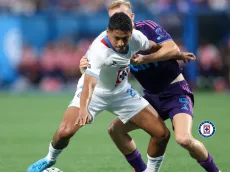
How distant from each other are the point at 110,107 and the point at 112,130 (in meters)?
0.38

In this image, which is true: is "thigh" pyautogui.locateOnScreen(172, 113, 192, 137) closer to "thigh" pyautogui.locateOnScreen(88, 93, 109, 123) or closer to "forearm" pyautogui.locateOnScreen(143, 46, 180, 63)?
"forearm" pyautogui.locateOnScreen(143, 46, 180, 63)

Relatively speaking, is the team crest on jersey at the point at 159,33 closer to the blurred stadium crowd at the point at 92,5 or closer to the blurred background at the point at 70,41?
the blurred background at the point at 70,41

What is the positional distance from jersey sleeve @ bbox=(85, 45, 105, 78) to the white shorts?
0.58m

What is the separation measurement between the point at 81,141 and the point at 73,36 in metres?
10.3

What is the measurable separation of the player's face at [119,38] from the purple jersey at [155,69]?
2.32ft

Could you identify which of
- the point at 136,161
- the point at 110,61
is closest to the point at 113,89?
the point at 110,61

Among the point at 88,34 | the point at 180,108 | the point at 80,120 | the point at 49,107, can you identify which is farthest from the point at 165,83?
the point at 88,34

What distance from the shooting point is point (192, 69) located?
20438mm

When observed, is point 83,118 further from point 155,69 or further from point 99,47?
point 155,69

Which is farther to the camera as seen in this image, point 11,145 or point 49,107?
point 49,107

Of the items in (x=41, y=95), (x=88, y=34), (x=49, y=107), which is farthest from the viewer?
(x=88, y=34)

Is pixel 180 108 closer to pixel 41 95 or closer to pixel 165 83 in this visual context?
pixel 165 83

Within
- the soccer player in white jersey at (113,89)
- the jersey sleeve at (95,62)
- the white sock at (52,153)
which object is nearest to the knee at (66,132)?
the soccer player in white jersey at (113,89)

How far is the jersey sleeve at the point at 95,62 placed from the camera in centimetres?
741
